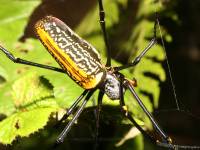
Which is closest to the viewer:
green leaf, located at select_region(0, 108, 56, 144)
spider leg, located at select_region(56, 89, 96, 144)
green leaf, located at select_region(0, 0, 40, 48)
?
green leaf, located at select_region(0, 108, 56, 144)

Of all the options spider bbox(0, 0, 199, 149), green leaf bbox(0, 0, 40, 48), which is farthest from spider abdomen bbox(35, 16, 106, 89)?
green leaf bbox(0, 0, 40, 48)

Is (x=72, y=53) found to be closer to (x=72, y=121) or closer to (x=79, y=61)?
(x=79, y=61)

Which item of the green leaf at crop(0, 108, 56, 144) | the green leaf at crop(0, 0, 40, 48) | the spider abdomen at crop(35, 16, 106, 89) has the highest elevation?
the green leaf at crop(0, 0, 40, 48)

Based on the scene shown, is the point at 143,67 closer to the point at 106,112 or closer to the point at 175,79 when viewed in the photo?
the point at 106,112

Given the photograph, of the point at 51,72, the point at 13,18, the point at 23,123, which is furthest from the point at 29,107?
the point at 13,18

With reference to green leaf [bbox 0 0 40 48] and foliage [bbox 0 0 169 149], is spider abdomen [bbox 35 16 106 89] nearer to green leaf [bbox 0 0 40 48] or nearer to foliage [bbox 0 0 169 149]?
foliage [bbox 0 0 169 149]

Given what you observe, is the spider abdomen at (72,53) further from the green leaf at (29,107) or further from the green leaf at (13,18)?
the green leaf at (13,18)

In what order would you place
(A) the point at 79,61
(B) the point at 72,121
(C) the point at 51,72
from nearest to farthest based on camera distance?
(A) the point at 79,61, (B) the point at 72,121, (C) the point at 51,72
